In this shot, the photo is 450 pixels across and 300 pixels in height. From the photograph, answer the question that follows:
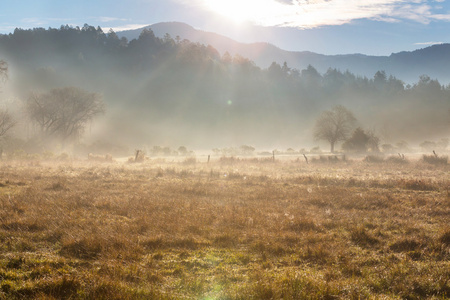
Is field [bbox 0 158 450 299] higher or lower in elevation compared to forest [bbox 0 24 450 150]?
lower

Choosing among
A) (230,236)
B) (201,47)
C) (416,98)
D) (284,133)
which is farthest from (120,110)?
(416,98)

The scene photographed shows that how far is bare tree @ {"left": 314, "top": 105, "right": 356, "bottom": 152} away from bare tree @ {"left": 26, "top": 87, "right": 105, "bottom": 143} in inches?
2003

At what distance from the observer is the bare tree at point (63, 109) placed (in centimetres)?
5991

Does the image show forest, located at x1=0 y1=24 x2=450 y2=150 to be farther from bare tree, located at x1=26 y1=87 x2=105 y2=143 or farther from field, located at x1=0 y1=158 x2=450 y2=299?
field, located at x1=0 y1=158 x2=450 y2=299

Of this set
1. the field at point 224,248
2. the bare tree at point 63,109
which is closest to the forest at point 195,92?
the bare tree at point 63,109

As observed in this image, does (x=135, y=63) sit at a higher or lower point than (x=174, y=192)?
higher

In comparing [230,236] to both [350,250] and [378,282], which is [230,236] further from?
[378,282]

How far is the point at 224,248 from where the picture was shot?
8.93 m

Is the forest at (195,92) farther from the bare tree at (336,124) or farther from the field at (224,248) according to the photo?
the field at (224,248)

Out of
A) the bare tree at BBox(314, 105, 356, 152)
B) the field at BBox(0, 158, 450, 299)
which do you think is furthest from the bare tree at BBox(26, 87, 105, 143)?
the field at BBox(0, 158, 450, 299)

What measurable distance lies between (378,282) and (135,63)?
16333 centimetres

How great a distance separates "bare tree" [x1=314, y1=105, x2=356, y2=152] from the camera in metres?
69.8

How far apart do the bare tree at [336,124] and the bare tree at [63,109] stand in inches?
2003

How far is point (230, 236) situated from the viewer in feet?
31.8
